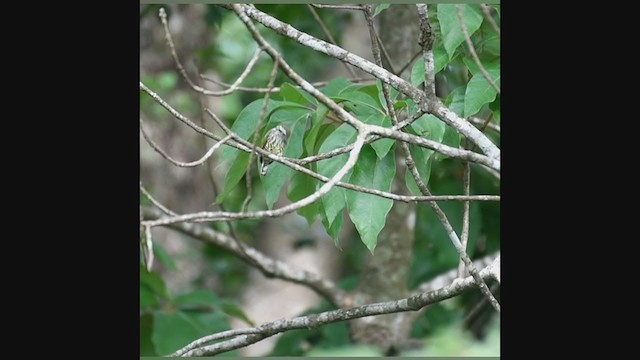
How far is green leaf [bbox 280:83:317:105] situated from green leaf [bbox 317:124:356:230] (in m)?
0.17

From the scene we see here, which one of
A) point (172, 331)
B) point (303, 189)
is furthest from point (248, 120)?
point (172, 331)

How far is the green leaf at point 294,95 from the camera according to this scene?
5.55 ft

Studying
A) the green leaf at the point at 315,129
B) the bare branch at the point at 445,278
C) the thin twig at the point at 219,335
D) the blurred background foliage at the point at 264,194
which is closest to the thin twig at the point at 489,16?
the blurred background foliage at the point at 264,194

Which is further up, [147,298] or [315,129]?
[315,129]

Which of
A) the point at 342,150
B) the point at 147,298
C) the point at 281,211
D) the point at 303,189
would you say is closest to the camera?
the point at 281,211

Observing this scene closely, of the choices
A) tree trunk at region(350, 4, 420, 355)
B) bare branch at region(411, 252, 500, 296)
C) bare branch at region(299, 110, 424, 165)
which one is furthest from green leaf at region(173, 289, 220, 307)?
bare branch at region(299, 110, 424, 165)

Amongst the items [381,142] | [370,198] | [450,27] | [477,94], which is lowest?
A: [370,198]

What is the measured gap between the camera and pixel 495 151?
1.33 metres

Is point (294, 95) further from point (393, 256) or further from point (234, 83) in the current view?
point (393, 256)

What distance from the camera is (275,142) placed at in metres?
1.68

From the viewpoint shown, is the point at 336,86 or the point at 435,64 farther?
the point at 336,86

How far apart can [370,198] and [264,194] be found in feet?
4.10
